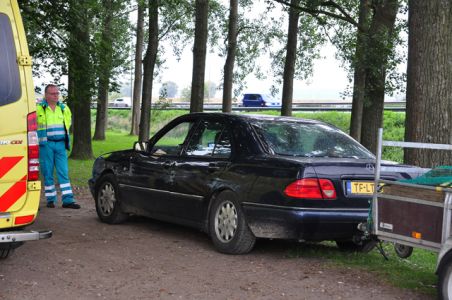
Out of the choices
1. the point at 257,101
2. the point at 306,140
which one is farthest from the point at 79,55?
the point at 257,101

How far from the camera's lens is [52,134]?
9984 millimetres

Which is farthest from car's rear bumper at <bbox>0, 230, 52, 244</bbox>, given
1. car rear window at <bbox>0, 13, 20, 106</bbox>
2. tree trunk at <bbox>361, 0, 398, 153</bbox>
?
tree trunk at <bbox>361, 0, 398, 153</bbox>

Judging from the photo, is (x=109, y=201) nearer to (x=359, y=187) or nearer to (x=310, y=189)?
(x=310, y=189)

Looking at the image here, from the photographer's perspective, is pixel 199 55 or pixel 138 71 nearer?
pixel 199 55

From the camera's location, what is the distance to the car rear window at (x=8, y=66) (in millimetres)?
5504

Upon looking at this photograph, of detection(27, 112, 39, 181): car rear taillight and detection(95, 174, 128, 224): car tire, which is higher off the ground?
detection(27, 112, 39, 181): car rear taillight

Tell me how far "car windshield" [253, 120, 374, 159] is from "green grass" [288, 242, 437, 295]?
1151 millimetres

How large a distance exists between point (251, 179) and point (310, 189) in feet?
2.38

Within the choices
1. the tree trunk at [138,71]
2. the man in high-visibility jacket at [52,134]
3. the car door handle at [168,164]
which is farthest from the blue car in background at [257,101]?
the car door handle at [168,164]

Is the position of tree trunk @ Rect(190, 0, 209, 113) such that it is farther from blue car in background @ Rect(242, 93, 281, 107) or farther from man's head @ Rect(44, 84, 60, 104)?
blue car in background @ Rect(242, 93, 281, 107)

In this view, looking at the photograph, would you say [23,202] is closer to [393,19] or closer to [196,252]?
[196,252]

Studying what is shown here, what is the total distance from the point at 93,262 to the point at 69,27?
35.2 feet

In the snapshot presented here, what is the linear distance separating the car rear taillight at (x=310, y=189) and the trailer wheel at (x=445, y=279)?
1683 millimetres

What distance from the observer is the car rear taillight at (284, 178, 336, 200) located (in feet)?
21.1
